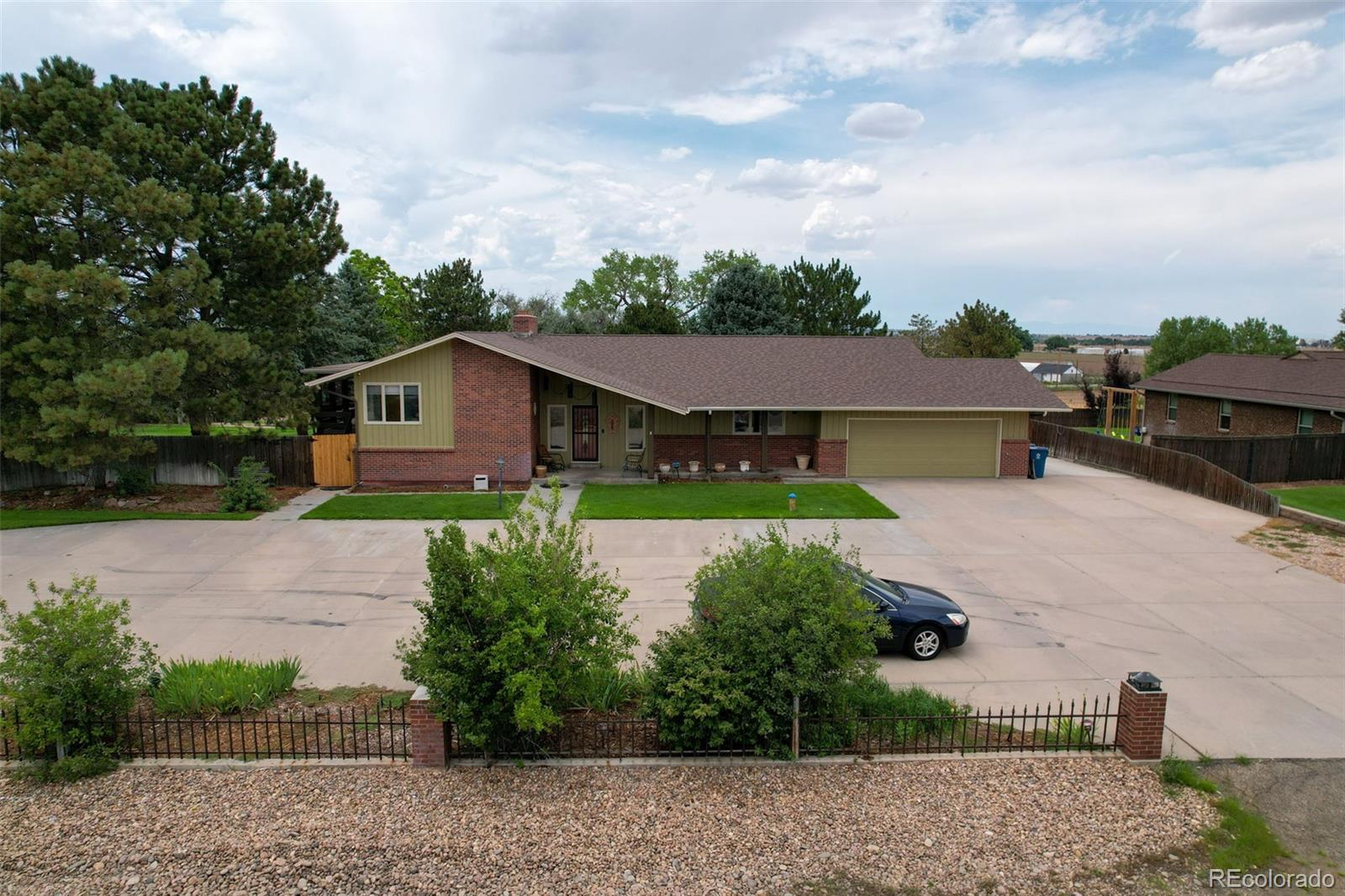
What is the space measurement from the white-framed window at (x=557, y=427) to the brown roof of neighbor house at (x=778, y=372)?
1.67 m

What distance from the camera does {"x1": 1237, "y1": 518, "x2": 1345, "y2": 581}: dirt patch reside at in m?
16.6

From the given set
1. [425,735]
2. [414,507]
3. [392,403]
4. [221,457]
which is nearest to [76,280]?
[221,457]

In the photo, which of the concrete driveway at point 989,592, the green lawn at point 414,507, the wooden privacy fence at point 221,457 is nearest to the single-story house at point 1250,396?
the concrete driveway at point 989,592

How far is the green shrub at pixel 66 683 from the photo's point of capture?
8234mm

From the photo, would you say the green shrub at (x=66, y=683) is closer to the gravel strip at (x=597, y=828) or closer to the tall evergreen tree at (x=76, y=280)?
the gravel strip at (x=597, y=828)

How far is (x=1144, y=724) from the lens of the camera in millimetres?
8641

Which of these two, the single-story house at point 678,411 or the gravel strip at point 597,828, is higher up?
the single-story house at point 678,411

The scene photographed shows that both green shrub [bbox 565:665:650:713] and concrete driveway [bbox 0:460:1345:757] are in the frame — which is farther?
concrete driveway [bbox 0:460:1345:757]

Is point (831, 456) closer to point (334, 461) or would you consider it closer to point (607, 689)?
point (334, 461)

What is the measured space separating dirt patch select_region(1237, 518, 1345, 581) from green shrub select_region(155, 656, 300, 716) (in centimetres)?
1856

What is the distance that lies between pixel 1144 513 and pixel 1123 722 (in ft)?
47.3

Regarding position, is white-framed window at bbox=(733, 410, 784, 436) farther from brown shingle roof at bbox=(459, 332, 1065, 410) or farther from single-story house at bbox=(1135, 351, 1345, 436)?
single-story house at bbox=(1135, 351, 1345, 436)

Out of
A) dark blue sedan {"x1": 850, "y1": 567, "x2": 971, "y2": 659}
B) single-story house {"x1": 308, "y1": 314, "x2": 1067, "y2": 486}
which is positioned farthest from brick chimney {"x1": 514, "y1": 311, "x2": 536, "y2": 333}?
dark blue sedan {"x1": 850, "y1": 567, "x2": 971, "y2": 659}

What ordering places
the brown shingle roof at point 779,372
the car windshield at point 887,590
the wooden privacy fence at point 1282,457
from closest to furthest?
the car windshield at point 887,590 < the wooden privacy fence at point 1282,457 < the brown shingle roof at point 779,372
